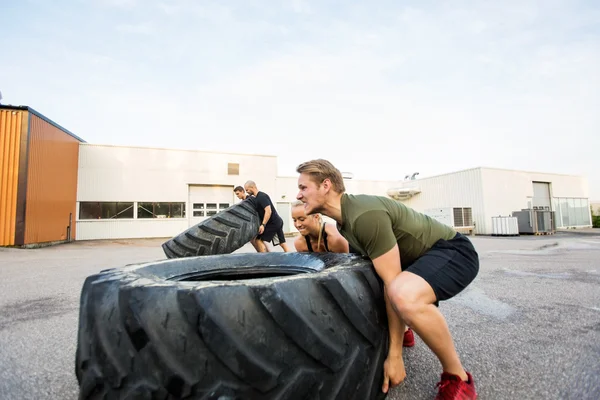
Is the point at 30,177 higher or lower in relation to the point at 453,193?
higher

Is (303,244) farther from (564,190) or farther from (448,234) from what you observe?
(564,190)

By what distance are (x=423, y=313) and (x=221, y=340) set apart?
0.76m

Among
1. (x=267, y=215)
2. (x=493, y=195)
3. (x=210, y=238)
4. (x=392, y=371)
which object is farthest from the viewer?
(x=493, y=195)

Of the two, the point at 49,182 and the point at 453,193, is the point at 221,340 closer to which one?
the point at 49,182

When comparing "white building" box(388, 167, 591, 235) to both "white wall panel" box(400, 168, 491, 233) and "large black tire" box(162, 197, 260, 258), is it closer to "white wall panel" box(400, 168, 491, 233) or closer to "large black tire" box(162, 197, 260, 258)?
"white wall panel" box(400, 168, 491, 233)

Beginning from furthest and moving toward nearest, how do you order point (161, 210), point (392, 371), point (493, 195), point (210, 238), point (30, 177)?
point (493, 195) → point (161, 210) → point (30, 177) → point (210, 238) → point (392, 371)

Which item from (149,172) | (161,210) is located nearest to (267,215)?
(161,210)

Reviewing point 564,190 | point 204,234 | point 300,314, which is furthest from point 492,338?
point 564,190

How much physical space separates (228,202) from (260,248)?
1283cm

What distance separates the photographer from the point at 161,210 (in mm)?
16375

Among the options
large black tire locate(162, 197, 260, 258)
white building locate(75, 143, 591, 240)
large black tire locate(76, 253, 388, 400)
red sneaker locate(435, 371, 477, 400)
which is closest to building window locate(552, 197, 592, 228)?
white building locate(75, 143, 591, 240)

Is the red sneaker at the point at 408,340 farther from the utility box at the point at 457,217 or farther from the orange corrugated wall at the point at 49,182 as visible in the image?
the utility box at the point at 457,217

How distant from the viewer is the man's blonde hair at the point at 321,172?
1.48 metres

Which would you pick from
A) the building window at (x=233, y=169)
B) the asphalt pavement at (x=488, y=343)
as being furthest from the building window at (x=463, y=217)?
the asphalt pavement at (x=488, y=343)
